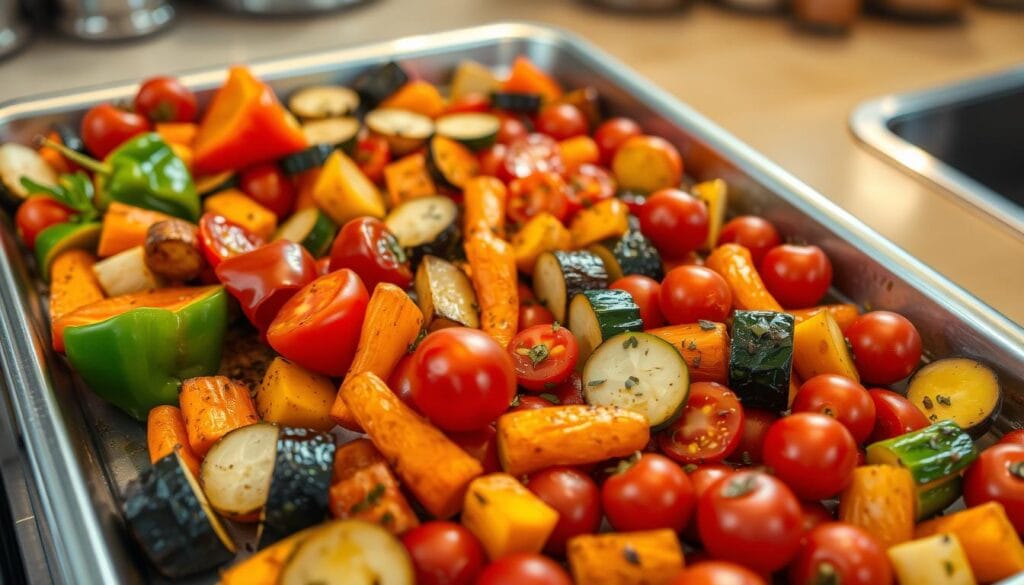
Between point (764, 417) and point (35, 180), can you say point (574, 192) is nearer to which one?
point (764, 417)

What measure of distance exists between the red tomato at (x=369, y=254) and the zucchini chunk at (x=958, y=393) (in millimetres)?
903

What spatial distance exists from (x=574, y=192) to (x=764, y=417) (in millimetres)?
673

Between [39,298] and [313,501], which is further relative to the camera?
[39,298]

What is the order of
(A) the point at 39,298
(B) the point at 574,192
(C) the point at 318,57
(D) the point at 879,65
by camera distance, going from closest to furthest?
(A) the point at 39,298 < (B) the point at 574,192 < (C) the point at 318,57 < (D) the point at 879,65

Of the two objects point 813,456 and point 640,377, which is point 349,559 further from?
point 813,456

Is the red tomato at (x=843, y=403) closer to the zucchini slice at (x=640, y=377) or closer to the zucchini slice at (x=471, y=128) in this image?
the zucchini slice at (x=640, y=377)

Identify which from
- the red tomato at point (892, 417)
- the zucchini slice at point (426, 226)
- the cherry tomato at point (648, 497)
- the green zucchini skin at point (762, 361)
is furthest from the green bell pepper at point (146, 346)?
the red tomato at point (892, 417)

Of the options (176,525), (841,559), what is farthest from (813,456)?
(176,525)

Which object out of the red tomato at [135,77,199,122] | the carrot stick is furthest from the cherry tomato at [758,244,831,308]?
the red tomato at [135,77,199,122]

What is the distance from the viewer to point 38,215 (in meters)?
1.81

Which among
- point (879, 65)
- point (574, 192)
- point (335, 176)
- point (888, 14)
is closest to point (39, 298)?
point (335, 176)

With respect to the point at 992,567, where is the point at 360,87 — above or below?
above

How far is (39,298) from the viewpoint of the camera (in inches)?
68.9

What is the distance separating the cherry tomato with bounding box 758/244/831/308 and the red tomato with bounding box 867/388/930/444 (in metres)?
0.30
